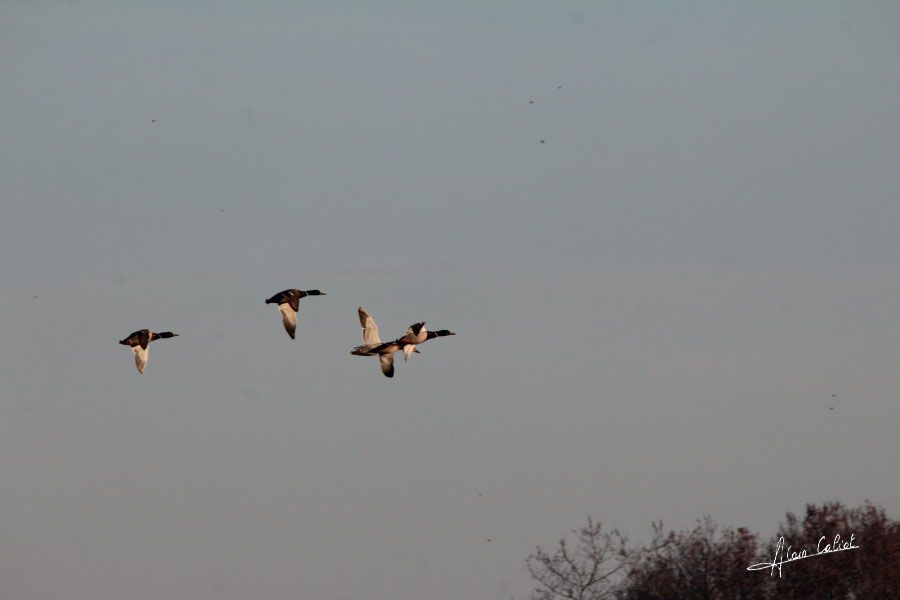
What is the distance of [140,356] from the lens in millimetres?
59781

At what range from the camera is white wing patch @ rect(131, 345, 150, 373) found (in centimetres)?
5918

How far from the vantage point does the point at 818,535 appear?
74.2 meters

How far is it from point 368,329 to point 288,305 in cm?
266

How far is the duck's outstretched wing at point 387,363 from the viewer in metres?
57.1

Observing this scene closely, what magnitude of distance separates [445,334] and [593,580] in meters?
17.8

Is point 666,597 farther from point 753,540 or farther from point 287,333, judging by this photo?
point 287,333
